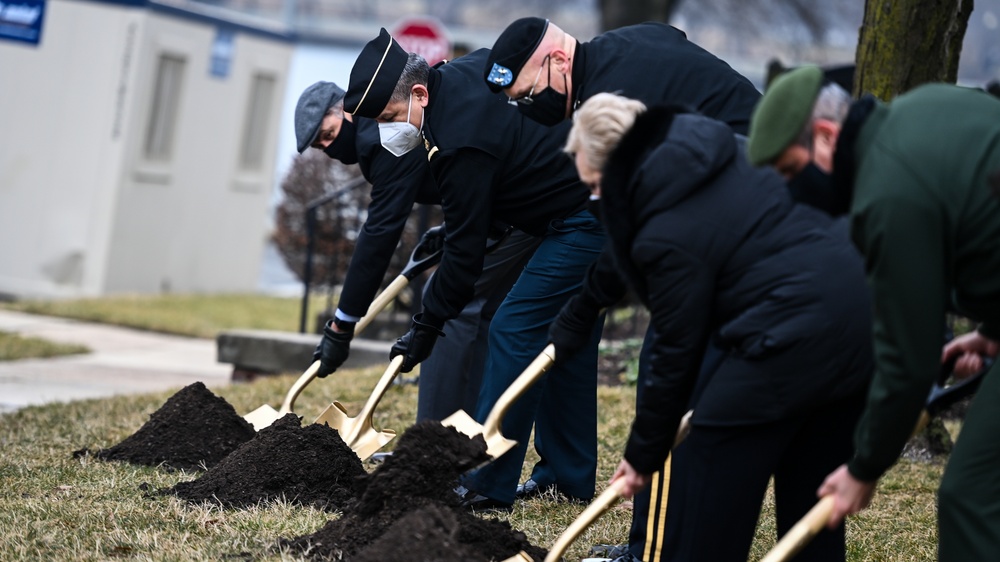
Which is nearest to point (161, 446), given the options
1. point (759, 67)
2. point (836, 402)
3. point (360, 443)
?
point (360, 443)

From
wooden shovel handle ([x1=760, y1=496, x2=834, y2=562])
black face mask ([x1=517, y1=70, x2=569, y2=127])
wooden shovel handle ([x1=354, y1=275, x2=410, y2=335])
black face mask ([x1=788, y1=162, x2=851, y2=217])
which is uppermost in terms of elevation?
black face mask ([x1=788, y1=162, x2=851, y2=217])

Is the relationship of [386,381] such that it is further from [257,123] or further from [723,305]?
[257,123]

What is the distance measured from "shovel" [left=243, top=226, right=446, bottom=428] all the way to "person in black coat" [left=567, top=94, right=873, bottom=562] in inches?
91.2

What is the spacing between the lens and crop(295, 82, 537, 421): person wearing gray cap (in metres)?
5.15

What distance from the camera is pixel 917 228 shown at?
107 inches

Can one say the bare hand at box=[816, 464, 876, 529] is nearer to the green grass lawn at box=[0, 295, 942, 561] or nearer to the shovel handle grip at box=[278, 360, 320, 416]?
the green grass lawn at box=[0, 295, 942, 561]

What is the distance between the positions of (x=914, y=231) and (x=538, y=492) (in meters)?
2.76

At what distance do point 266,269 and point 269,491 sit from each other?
2028 centimetres

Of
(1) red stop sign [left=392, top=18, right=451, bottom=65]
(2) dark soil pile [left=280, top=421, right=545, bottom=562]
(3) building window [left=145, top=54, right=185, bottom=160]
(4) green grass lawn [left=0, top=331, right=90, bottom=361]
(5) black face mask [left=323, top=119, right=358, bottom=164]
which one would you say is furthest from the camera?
(3) building window [left=145, top=54, right=185, bottom=160]

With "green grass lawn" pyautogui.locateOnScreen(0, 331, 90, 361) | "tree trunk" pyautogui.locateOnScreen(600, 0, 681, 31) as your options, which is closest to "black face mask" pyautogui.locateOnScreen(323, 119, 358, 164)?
"green grass lawn" pyautogui.locateOnScreen(0, 331, 90, 361)

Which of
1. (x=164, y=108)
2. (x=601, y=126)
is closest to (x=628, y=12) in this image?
(x=164, y=108)

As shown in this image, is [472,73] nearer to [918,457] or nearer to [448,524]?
[448,524]

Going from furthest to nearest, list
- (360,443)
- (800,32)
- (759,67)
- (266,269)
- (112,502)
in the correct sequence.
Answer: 1. (759,67)
2. (800,32)
3. (266,269)
4. (360,443)
5. (112,502)

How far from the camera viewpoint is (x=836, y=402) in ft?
11.1
